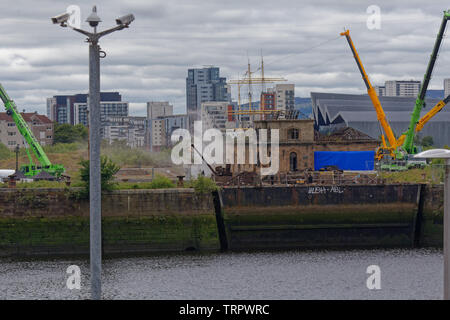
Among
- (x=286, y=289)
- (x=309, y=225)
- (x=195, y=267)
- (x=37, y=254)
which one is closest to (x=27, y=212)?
(x=37, y=254)

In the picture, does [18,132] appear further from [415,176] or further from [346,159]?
[415,176]

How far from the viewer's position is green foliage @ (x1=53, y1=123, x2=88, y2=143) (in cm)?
18300

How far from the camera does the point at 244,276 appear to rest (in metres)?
54.5

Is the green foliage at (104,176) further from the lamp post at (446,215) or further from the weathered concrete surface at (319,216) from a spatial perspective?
the lamp post at (446,215)

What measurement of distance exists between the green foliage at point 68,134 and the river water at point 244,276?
393 ft

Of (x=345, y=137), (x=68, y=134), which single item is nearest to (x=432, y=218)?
(x=345, y=137)

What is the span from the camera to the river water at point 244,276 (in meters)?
48.5

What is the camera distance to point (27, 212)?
231 ft

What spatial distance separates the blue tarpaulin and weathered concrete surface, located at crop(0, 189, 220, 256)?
70.5 ft

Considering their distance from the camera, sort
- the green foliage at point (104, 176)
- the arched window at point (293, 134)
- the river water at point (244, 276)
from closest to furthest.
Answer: the river water at point (244, 276), the green foliage at point (104, 176), the arched window at point (293, 134)

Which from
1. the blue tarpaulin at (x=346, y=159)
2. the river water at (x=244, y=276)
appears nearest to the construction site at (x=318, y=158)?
the blue tarpaulin at (x=346, y=159)

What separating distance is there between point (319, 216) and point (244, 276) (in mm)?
19090

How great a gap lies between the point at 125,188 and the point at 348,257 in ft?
65.8
